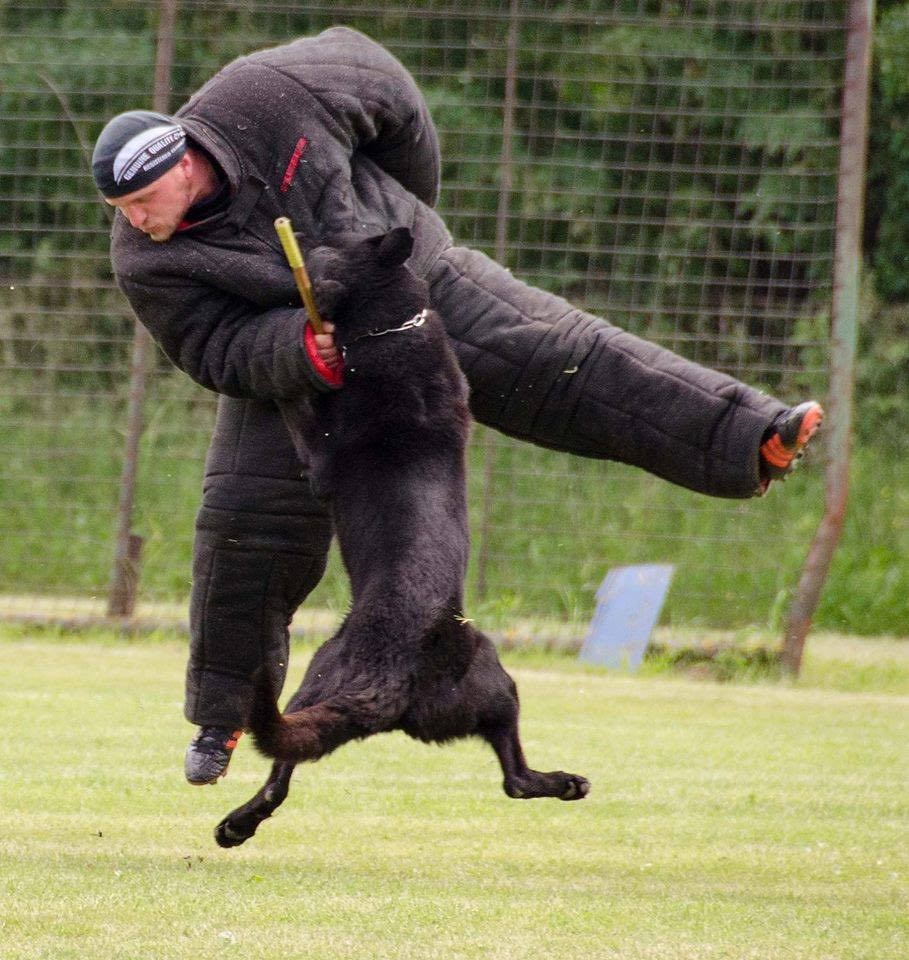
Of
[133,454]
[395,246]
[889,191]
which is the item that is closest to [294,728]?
[395,246]

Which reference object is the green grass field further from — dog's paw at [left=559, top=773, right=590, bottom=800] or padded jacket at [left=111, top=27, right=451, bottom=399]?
padded jacket at [left=111, top=27, right=451, bottom=399]

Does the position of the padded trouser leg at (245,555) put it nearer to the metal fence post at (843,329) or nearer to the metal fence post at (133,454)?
the metal fence post at (843,329)

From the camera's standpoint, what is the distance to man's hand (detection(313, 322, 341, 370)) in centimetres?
327

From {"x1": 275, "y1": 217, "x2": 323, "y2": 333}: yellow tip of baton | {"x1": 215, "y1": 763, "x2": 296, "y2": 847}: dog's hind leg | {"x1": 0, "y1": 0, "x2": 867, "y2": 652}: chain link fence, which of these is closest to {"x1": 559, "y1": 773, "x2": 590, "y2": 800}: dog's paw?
{"x1": 215, "y1": 763, "x2": 296, "y2": 847}: dog's hind leg

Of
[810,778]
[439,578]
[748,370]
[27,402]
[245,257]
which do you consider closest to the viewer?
[439,578]

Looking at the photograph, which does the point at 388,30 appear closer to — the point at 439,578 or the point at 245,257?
the point at 245,257

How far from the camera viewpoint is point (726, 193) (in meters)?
10.4

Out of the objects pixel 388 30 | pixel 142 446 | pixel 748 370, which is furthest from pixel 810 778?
→ pixel 388 30

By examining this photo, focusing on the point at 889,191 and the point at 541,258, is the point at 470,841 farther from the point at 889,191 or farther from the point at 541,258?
the point at 889,191

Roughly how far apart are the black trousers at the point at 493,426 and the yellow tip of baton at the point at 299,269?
0.38 m

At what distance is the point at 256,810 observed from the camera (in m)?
3.64

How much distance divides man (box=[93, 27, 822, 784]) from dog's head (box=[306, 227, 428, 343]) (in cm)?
8

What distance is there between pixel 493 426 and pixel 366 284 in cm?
64

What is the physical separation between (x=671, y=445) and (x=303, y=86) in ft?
3.52
